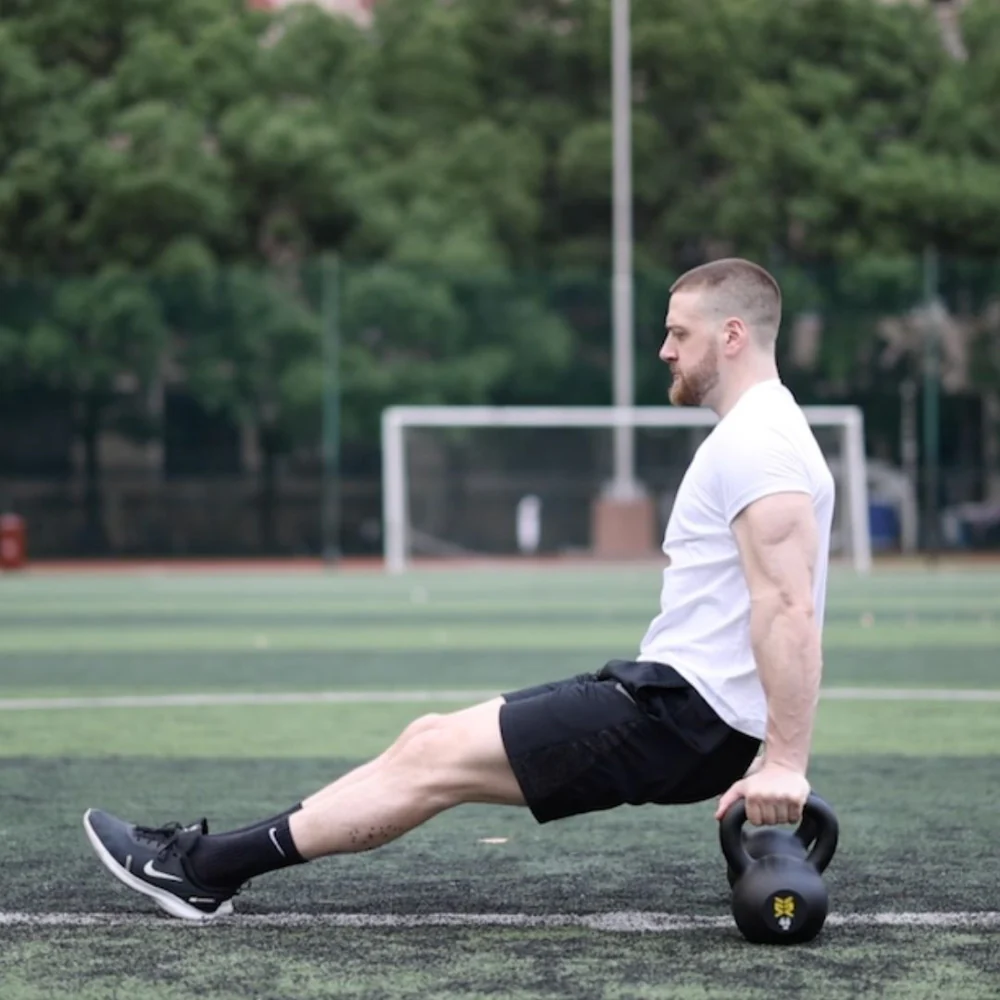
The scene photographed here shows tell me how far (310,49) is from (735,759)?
3092 cm

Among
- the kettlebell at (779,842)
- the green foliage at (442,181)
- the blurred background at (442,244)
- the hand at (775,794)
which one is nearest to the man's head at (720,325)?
the hand at (775,794)

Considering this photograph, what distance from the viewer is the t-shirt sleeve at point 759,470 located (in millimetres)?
4395

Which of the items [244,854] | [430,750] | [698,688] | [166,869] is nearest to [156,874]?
[166,869]

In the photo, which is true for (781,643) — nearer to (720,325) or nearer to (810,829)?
(810,829)

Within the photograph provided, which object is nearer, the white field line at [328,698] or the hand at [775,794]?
the hand at [775,794]

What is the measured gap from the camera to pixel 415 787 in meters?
4.64

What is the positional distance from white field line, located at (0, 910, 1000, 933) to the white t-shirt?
626 mm

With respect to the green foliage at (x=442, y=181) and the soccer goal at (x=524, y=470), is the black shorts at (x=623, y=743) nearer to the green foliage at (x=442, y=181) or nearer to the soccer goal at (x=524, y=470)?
the soccer goal at (x=524, y=470)

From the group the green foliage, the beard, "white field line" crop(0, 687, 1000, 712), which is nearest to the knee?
the beard

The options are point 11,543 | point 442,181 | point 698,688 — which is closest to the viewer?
point 698,688

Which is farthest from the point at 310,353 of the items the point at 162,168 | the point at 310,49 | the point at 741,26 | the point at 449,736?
the point at 449,736

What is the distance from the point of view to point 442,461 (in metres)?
26.3

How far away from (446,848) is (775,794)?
1863mm

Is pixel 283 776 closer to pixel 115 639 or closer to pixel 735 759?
pixel 735 759
